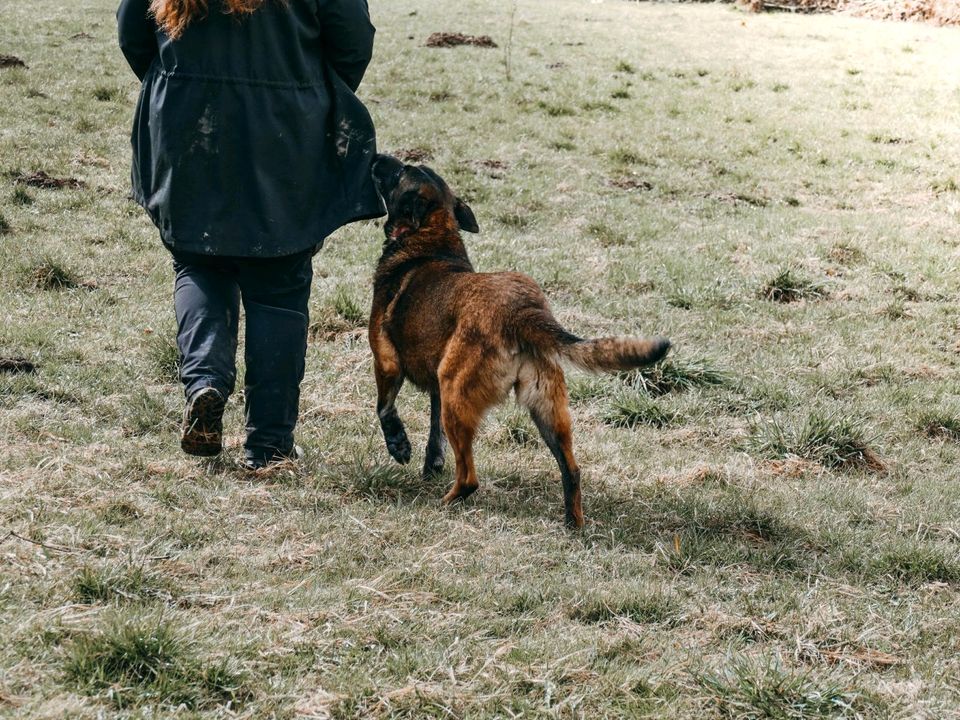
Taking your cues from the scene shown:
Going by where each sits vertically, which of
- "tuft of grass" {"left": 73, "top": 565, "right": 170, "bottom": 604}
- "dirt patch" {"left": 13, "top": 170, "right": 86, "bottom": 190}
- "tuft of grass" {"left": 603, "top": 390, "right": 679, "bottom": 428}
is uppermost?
"tuft of grass" {"left": 73, "top": 565, "right": 170, "bottom": 604}

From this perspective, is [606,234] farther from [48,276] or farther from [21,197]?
[21,197]

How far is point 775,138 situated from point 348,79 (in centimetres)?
978

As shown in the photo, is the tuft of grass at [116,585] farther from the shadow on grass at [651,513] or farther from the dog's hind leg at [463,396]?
the dog's hind leg at [463,396]

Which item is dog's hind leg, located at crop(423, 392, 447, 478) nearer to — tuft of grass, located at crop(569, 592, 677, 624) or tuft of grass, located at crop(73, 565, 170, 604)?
tuft of grass, located at crop(569, 592, 677, 624)

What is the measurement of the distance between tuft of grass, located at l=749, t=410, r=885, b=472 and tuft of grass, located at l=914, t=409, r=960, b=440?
601mm

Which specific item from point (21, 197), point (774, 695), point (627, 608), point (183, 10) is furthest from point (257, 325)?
point (21, 197)

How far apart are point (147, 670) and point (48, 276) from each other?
5.33 m

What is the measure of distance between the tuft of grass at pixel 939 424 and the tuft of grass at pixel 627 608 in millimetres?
2943

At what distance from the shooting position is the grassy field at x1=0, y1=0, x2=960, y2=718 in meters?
3.23

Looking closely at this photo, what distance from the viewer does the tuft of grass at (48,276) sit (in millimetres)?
7637

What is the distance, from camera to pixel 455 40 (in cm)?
1888

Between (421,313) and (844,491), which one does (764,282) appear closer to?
(844,491)

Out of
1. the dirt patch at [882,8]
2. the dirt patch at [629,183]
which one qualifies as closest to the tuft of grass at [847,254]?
the dirt patch at [629,183]

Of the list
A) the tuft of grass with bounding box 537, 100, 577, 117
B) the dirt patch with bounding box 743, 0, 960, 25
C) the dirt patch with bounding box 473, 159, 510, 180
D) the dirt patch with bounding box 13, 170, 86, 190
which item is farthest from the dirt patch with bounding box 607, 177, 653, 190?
the dirt patch with bounding box 743, 0, 960, 25
